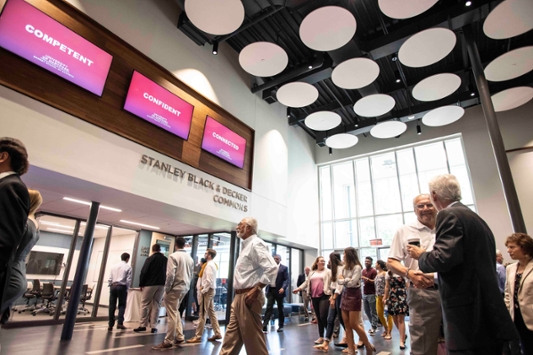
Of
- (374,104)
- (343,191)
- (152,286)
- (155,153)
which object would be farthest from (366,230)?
(155,153)

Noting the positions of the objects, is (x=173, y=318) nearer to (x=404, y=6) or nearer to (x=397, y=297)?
(x=397, y=297)

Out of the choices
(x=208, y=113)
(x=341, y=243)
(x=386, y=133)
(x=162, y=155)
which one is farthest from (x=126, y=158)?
(x=341, y=243)

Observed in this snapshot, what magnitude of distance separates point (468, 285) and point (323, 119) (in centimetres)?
825

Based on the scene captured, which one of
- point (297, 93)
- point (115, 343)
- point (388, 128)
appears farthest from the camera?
point (388, 128)

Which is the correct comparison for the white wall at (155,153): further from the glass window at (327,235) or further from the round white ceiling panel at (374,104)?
the round white ceiling panel at (374,104)

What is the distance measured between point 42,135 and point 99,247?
5.07m

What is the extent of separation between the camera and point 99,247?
8352mm

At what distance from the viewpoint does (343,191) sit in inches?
523

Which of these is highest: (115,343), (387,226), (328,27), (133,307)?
(328,27)

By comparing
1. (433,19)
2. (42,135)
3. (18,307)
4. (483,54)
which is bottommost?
(18,307)

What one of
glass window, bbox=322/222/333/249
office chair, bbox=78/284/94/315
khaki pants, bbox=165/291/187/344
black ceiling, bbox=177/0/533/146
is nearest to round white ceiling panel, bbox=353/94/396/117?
black ceiling, bbox=177/0/533/146

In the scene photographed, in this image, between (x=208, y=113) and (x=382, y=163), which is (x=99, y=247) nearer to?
(x=208, y=113)

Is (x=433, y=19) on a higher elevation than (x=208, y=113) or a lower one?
higher

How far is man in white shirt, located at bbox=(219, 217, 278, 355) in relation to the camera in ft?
8.82
